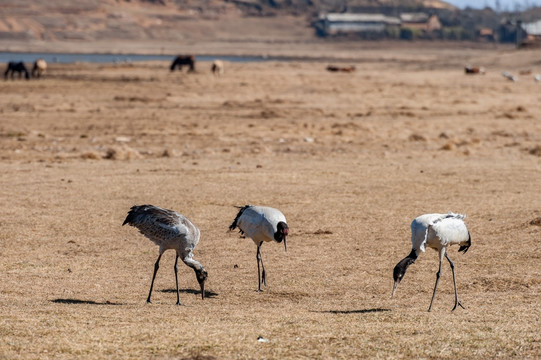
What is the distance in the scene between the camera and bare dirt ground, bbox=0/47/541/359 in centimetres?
835

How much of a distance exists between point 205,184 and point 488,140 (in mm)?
11747

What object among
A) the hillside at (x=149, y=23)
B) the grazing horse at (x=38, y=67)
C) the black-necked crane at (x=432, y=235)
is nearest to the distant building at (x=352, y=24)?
the hillside at (x=149, y=23)

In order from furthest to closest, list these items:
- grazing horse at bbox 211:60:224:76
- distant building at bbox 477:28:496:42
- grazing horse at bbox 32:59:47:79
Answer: distant building at bbox 477:28:496:42 → grazing horse at bbox 211:60:224:76 → grazing horse at bbox 32:59:47:79

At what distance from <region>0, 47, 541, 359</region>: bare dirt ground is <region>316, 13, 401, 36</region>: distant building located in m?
110

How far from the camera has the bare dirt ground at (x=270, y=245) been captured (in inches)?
329

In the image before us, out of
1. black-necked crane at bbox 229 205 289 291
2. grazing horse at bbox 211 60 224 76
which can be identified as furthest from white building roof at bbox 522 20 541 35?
black-necked crane at bbox 229 205 289 291

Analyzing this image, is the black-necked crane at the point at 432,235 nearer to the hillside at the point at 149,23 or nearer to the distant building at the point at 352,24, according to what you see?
the hillside at the point at 149,23

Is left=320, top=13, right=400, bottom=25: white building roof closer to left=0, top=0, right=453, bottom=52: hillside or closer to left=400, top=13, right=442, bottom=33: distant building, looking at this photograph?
left=400, top=13, right=442, bottom=33: distant building

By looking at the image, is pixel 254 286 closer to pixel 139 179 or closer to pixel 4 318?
pixel 4 318

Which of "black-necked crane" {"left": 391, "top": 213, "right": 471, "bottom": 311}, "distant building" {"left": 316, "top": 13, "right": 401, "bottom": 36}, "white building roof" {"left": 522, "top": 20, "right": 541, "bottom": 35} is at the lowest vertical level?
"distant building" {"left": 316, "top": 13, "right": 401, "bottom": 36}

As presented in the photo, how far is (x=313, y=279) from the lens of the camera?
11.4 meters

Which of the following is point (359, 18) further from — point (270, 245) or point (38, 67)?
point (270, 245)

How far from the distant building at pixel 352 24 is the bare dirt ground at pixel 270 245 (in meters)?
110

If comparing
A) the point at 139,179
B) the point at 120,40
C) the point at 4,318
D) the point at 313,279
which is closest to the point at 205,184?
the point at 139,179
